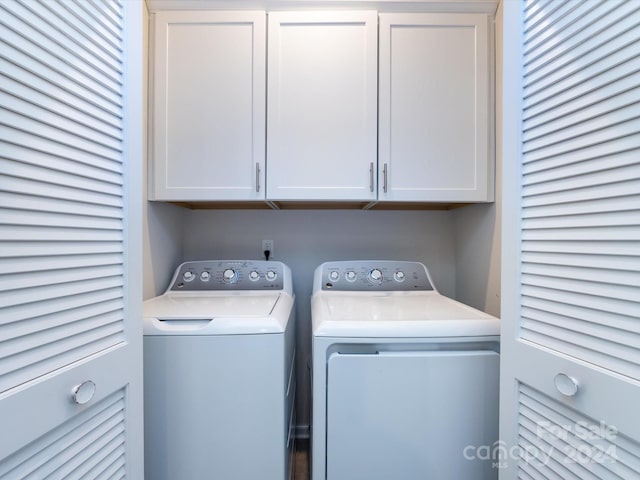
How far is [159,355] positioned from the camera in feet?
3.24

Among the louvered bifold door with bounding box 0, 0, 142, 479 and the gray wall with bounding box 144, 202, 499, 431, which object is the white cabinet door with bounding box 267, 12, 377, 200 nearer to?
the gray wall with bounding box 144, 202, 499, 431

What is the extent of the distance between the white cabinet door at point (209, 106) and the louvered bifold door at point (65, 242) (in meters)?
0.57

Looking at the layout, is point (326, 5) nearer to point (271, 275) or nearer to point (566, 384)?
point (271, 275)

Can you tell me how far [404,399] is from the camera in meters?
0.99

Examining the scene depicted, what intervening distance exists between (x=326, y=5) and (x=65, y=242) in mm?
1475

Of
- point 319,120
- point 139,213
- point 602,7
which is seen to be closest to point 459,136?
point 319,120

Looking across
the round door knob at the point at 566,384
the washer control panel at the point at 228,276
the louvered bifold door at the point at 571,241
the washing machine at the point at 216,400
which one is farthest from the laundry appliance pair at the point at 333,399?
the washer control panel at the point at 228,276

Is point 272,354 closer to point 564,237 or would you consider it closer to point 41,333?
point 41,333

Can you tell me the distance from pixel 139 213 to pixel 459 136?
1.41 meters

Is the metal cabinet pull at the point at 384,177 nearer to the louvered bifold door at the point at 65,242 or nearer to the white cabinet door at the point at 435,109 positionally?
the white cabinet door at the point at 435,109

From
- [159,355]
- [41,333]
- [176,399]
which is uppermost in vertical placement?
[41,333]

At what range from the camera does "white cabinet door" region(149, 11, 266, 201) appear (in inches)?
54.9

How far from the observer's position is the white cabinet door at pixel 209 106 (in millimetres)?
1395

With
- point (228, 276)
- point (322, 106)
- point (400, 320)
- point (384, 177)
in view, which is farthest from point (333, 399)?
point (322, 106)
